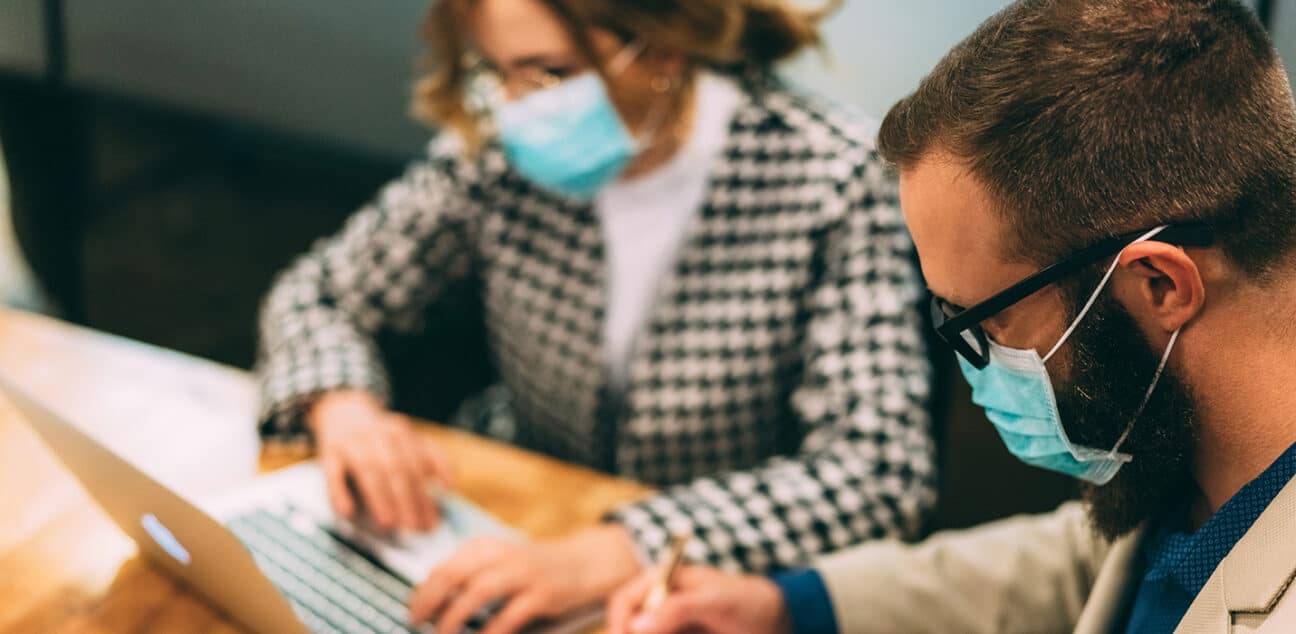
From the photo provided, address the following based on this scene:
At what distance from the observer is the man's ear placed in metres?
0.68

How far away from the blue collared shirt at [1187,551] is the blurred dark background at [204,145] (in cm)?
77

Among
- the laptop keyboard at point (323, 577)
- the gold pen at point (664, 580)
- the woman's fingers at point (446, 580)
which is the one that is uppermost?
the laptop keyboard at point (323, 577)

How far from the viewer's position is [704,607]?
988mm

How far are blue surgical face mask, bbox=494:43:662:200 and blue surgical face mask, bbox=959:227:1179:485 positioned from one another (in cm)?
62

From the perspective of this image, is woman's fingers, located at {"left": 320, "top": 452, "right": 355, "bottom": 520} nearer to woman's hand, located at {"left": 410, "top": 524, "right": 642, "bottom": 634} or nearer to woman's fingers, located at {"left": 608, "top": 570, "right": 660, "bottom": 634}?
woman's hand, located at {"left": 410, "top": 524, "right": 642, "bottom": 634}

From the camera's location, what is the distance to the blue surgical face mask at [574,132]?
1.35 meters

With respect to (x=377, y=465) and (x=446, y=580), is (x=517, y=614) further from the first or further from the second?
(x=377, y=465)

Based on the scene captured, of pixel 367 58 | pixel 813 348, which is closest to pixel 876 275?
pixel 813 348

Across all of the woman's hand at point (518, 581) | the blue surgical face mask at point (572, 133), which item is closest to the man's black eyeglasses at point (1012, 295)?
the woman's hand at point (518, 581)

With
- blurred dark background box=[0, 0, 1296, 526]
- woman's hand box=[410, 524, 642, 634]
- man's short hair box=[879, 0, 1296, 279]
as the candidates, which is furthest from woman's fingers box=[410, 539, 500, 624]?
blurred dark background box=[0, 0, 1296, 526]

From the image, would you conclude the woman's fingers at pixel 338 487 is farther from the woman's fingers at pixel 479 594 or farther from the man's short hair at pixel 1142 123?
the man's short hair at pixel 1142 123

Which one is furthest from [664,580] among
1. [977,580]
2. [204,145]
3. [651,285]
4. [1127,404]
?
[204,145]

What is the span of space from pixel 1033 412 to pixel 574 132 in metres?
0.71

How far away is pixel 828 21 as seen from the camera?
1.67 metres
